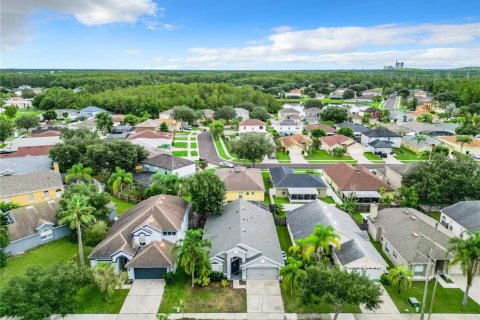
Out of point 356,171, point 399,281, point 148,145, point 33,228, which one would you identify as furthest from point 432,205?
point 148,145

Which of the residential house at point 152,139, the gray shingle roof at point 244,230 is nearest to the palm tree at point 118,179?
the gray shingle roof at point 244,230

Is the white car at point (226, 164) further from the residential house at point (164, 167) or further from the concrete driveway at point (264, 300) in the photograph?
the concrete driveway at point (264, 300)

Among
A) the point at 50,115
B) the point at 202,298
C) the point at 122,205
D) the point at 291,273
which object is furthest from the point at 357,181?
the point at 50,115

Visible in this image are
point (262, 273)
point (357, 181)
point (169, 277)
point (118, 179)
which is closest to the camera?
point (169, 277)

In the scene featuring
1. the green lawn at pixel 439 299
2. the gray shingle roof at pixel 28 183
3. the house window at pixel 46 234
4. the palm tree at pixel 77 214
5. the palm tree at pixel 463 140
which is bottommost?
the green lawn at pixel 439 299

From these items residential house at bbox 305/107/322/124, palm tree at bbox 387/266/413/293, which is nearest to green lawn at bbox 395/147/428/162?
residential house at bbox 305/107/322/124

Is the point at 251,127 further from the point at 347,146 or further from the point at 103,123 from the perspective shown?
the point at 103,123
